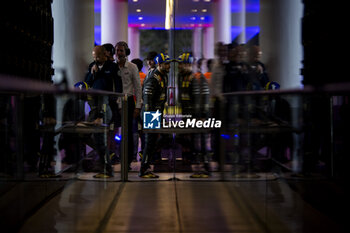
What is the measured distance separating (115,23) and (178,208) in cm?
307

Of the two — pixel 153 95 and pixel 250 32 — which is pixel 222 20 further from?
pixel 153 95

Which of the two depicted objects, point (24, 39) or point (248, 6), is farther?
point (248, 6)

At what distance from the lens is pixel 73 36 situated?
7.76 metres

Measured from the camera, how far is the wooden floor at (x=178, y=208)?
7.60 ft

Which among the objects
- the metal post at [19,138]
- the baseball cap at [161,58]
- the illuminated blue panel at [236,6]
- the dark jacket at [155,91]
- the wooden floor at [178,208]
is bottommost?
the wooden floor at [178,208]

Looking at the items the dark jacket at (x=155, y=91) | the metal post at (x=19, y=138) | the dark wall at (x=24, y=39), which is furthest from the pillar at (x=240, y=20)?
the metal post at (x=19, y=138)

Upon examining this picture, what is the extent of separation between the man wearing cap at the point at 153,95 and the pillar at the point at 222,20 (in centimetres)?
80

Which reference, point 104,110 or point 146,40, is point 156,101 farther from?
point 104,110

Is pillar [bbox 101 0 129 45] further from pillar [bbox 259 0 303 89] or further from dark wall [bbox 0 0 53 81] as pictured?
dark wall [bbox 0 0 53 81]

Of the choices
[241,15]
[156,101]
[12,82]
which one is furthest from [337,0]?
[241,15]

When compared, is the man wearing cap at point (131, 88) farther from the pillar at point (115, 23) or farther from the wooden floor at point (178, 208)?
the wooden floor at point (178, 208)

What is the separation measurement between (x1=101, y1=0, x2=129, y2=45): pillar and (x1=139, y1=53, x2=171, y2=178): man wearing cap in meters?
0.56

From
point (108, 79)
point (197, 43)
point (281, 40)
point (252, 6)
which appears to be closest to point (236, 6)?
point (252, 6)

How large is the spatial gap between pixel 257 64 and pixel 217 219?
355 centimetres
